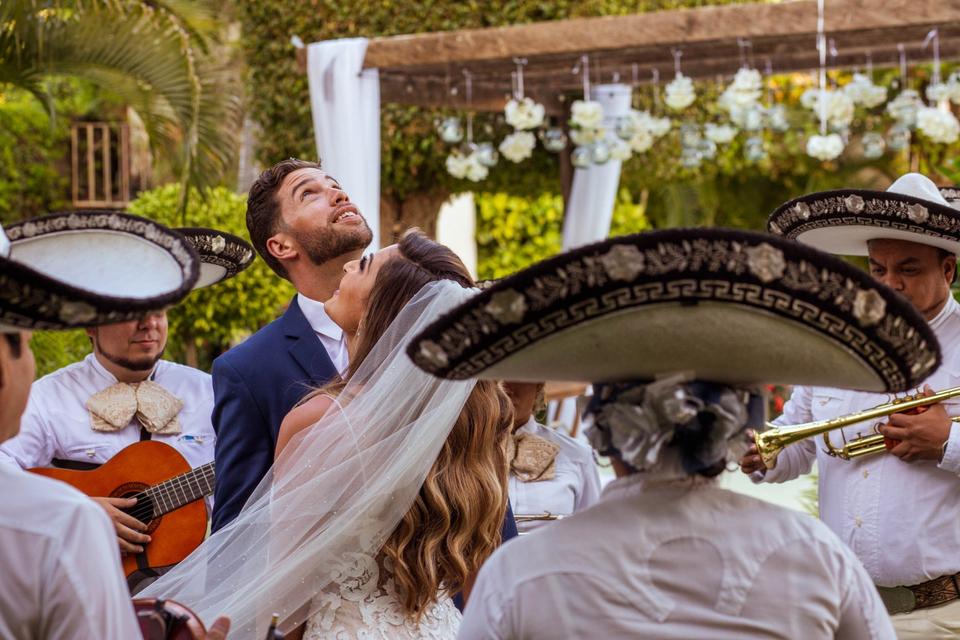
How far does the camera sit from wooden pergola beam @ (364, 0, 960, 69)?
832 centimetres

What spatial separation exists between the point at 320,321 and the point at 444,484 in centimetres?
120

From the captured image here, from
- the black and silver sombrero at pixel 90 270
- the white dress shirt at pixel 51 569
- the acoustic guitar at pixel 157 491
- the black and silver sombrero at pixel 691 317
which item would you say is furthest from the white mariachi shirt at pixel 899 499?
the white dress shirt at pixel 51 569

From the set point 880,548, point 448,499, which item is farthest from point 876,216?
point 448,499

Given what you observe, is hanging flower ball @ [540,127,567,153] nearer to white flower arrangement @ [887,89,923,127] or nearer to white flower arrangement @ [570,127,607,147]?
white flower arrangement @ [570,127,607,147]

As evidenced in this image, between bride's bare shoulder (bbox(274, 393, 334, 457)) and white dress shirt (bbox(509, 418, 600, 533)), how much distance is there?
4.80ft

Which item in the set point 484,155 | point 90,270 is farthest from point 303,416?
point 484,155

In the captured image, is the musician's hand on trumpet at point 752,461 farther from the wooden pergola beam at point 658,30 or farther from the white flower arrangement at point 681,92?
the white flower arrangement at point 681,92

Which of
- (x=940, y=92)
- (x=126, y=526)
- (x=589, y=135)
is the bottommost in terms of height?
(x=126, y=526)

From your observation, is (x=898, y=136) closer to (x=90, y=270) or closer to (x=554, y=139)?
(x=554, y=139)

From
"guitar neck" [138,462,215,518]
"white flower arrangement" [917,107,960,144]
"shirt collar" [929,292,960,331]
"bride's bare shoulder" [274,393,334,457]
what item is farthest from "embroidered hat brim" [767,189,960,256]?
"white flower arrangement" [917,107,960,144]

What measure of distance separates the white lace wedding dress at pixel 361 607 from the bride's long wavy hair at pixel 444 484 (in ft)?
0.13

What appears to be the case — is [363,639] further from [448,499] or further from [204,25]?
[204,25]

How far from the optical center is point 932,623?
409 cm

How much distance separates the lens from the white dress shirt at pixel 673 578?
7.23ft
